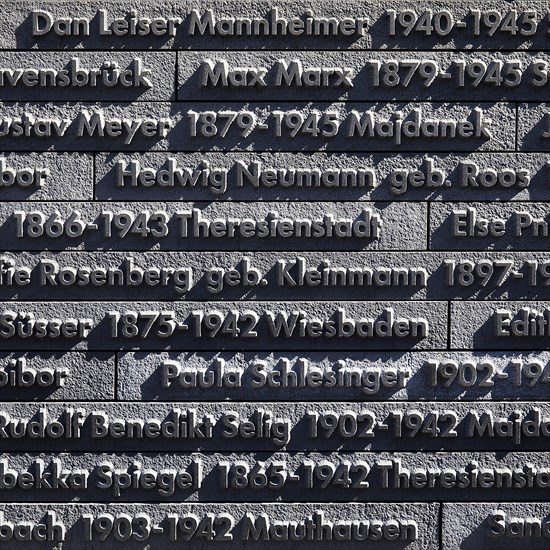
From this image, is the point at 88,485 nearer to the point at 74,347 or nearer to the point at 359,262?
the point at 74,347

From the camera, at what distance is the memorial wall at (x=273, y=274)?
4617 millimetres

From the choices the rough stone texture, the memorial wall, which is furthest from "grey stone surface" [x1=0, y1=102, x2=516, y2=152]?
the rough stone texture

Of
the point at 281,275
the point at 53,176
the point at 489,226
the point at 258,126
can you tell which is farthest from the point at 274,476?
the point at 53,176

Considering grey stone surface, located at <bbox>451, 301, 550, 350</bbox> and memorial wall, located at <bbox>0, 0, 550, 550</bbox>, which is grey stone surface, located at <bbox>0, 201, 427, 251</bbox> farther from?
grey stone surface, located at <bbox>451, 301, 550, 350</bbox>

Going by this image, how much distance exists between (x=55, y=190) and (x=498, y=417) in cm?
287

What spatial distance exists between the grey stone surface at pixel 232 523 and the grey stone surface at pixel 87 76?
2356mm

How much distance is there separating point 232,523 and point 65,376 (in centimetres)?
128

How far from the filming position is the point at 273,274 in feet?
15.3

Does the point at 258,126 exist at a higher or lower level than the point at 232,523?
higher

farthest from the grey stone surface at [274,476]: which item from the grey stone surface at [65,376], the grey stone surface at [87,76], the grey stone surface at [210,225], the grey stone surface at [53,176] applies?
the grey stone surface at [87,76]

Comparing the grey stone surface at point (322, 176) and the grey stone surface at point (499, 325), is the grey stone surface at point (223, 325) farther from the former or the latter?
the grey stone surface at point (322, 176)

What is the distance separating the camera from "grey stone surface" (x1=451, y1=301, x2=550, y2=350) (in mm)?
4676

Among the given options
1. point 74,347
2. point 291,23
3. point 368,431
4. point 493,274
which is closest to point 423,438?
point 368,431

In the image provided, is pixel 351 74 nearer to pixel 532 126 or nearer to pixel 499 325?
pixel 532 126
